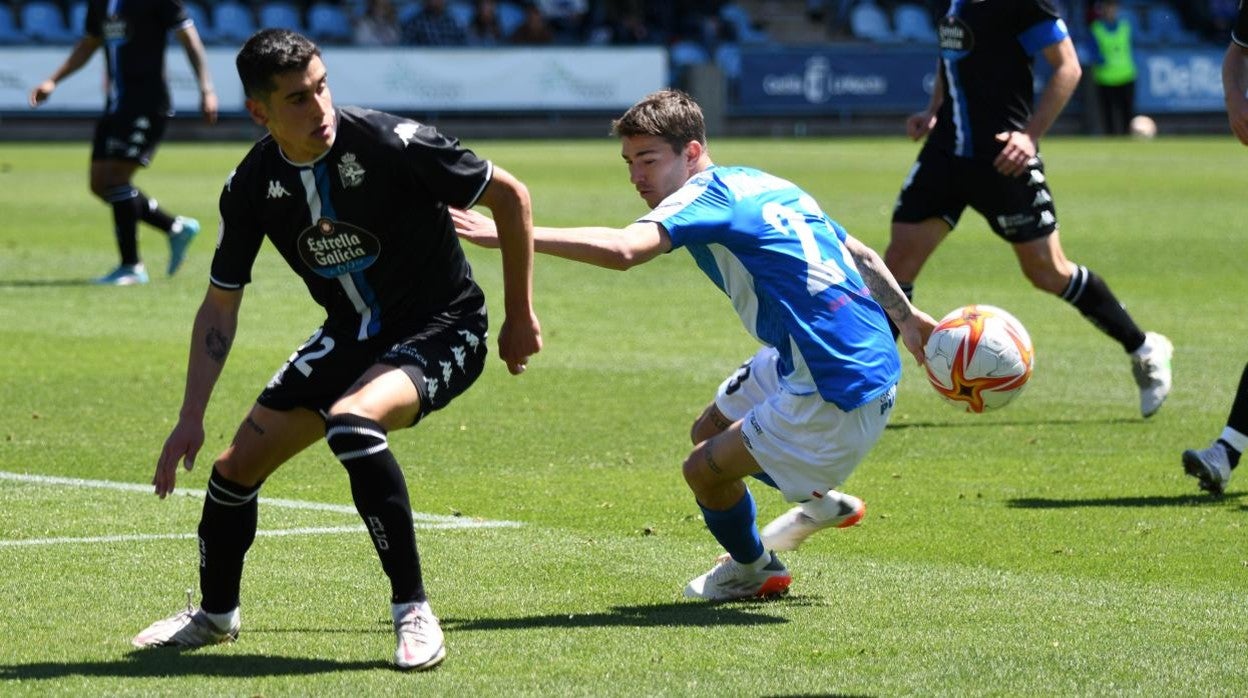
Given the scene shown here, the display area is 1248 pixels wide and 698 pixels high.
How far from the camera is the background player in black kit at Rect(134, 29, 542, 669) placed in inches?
207

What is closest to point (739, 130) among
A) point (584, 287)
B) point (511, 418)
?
point (584, 287)

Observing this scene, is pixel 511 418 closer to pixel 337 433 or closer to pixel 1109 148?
pixel 337 433

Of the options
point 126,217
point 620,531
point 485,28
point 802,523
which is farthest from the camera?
point 485,28

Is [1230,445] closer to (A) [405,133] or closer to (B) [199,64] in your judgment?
(A) [405,133]

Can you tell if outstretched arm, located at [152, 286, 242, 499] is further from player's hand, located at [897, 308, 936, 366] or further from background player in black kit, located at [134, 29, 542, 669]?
player's hand, located at [897, 308, 936, 366]

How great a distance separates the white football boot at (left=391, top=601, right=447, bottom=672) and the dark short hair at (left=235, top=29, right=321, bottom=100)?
1447 mm

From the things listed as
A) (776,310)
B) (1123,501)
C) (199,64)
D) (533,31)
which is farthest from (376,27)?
(776,310)

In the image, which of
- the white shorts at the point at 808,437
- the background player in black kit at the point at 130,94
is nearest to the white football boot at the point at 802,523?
the white shorts at the point at 808,437

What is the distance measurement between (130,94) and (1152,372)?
8.87m

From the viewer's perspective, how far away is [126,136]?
15469 millimetres

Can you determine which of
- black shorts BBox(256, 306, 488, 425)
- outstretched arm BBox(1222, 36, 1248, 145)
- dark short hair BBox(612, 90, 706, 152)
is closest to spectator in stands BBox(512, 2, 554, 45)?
outstretched arm BBox(1222, 36, 1248, 145)

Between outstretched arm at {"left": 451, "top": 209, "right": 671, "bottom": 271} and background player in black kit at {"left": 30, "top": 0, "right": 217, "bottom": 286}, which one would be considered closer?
outstretched arm at {"left": 451, "top": 209, "right": 671, "bottom": 271}

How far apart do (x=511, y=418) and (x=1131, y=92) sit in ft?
102

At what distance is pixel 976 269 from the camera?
16625 millimetres
